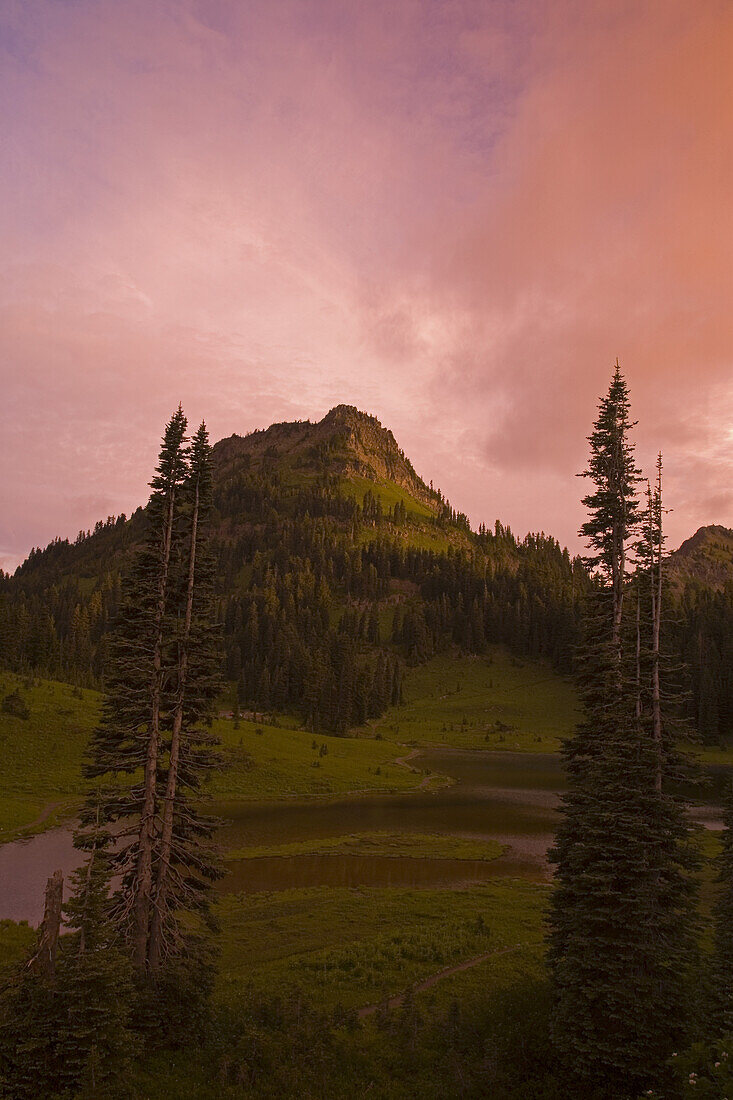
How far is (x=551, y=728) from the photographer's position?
16325cm

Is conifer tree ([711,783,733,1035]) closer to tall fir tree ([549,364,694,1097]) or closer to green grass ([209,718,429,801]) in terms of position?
tall fir tree ([549,364,694,1097])

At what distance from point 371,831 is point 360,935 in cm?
3022

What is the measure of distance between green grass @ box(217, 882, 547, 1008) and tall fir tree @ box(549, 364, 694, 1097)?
34.0 ft

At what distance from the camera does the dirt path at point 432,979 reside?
25.6 meters

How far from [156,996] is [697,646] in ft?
601

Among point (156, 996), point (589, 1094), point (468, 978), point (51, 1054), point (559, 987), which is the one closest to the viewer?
point (51, 1054)

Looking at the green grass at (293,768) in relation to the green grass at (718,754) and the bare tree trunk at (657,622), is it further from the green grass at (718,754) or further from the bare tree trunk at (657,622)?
the green grass at (718,754)

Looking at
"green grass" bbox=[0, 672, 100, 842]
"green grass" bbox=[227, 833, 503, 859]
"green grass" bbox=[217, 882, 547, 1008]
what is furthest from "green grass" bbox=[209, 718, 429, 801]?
"green grass" bbox=[217, 882, 547, 1008]

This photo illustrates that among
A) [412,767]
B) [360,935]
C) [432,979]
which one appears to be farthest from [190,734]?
[412,767]

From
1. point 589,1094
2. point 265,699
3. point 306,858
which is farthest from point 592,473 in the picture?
point 265,699

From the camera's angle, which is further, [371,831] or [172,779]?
[371,831]

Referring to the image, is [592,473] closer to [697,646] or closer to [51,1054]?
[51,1054]

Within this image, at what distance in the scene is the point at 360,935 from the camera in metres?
35.9

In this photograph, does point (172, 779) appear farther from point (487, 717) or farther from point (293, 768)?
point (487, 717)
